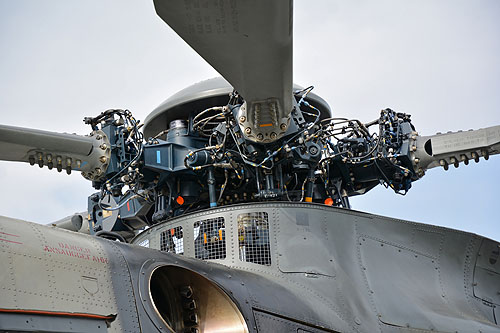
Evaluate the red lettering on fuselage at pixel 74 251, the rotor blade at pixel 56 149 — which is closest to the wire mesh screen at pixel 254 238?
the rotor blade at pixel 56 149

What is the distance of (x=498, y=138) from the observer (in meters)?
7.06

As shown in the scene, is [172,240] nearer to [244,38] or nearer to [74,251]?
[74,251]

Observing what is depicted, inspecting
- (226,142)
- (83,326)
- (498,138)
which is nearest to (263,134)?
(226,142)

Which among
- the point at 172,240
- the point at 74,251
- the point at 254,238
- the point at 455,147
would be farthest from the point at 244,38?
the point at 455,147

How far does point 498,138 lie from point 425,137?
0.99 metres

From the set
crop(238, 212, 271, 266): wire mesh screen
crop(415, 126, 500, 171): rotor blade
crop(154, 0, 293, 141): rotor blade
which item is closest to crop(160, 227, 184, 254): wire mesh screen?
crop(238, 212, 271, 266): wire mesh screen

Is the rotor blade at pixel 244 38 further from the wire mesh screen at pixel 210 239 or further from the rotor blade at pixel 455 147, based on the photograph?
the rotor blade at pixel 455 147

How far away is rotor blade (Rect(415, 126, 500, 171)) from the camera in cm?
713

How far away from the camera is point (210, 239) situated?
266 inches

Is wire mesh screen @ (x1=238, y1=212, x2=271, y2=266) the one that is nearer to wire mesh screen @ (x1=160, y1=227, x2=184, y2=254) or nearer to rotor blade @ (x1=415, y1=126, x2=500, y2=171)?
wire mesh screen @ (x1=160, y1=227, x2=184, y2=254)

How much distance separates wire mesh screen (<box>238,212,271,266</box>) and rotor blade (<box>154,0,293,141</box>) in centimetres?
142

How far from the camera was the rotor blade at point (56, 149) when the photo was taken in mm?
6117

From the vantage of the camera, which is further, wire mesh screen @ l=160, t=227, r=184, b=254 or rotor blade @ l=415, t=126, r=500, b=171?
rotor blade @ l=415, t=126, r=500, b=171

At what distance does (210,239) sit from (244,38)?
2.69 meters
